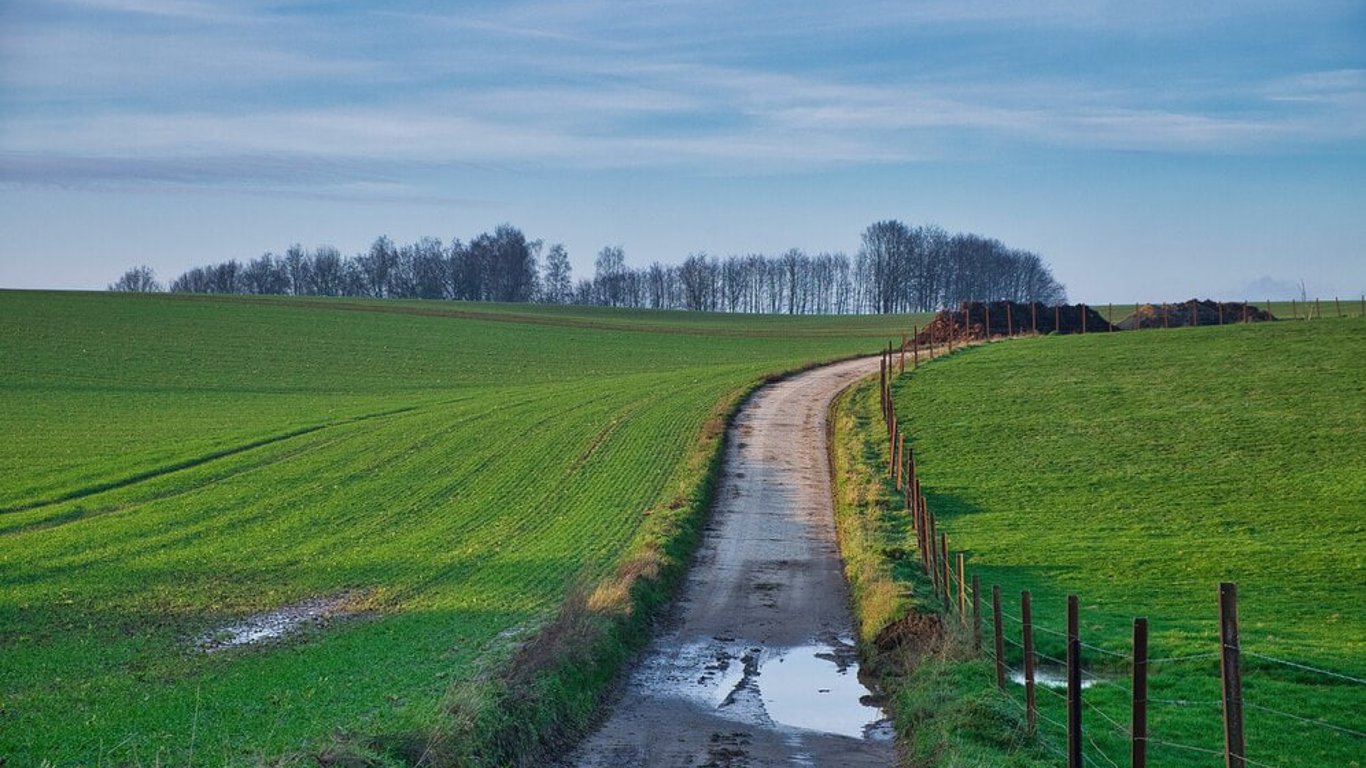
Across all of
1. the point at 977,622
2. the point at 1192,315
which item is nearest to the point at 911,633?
the point at 977,622

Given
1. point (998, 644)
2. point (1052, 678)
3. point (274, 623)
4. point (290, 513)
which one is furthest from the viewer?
point (290, 513)

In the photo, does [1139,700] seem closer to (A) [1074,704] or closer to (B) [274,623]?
(A) [1074,704]

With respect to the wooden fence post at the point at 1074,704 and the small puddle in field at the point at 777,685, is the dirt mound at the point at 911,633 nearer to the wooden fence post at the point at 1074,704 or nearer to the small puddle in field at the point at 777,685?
the small puddle in field at the point at 777,685

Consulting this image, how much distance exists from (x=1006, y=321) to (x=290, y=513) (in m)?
50.3

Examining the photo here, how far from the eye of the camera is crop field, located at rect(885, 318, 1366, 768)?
17.8m

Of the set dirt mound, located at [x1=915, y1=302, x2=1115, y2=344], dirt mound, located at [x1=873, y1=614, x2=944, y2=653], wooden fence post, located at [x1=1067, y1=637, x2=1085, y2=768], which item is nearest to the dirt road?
dirt mound, located at [x1=873, y1=614, x2=944, y2=653]

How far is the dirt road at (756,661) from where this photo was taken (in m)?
15.4

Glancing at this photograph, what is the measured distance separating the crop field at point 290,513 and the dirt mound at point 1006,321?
12.4 m

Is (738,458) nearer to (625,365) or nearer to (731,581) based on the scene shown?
(731,581)

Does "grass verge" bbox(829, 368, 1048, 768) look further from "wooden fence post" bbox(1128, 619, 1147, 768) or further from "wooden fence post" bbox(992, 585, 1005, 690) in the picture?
"wooden fence post" bbox(1128, 619, 1147, 768)

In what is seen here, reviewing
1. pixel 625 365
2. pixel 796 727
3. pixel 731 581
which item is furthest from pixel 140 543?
pixel 625 365

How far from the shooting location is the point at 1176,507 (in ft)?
112

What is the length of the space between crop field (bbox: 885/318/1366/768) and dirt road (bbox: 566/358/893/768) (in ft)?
9.05

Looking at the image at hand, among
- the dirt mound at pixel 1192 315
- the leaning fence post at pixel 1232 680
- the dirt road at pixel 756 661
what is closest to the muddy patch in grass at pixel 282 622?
the dirt road at pixel 756 661
